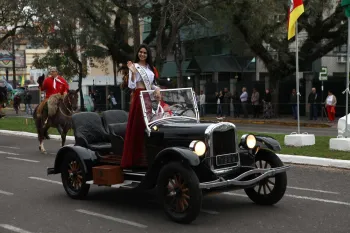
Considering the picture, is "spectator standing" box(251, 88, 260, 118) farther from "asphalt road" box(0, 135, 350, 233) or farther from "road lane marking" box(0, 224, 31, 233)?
"road lane marking" box(0, 224, 31, 233)

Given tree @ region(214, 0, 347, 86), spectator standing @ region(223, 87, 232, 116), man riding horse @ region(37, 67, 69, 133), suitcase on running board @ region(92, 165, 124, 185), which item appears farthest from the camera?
spectator standing @ region(223, 87, 232, 116)

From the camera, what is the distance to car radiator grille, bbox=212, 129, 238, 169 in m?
7.19

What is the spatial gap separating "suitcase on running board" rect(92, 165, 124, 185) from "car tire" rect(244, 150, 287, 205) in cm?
193

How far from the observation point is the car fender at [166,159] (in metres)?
6.67

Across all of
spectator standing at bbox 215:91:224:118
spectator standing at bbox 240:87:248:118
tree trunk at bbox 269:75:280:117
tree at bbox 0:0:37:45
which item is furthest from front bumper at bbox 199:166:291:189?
spectator standing at bbox 215:91:224:118

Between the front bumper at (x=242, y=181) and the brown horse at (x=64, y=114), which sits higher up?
the brown horse at (x=64, y=114)

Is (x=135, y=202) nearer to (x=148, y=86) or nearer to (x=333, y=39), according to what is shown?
(x=148, y=86)

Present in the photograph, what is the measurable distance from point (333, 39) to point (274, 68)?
3.72 m

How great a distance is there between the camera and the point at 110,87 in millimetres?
47219

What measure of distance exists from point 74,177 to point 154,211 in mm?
1686

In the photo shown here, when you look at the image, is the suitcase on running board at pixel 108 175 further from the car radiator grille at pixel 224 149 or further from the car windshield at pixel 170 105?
the car radiator grille at pixel 224 149

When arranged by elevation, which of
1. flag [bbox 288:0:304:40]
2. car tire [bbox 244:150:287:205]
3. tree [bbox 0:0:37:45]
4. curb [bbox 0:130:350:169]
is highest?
tree [bbox 0:0:37:45]

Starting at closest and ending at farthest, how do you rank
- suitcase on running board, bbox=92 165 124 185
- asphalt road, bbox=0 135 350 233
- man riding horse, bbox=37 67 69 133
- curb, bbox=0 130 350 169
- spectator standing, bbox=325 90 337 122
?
asphalt road, bbox=0 135 350 233 < suitcase on running board, bbox=92 165 124 185 < curb, bbox=0 130 350 169 < man riding horse, bbox=37 67 69 133 < spectator standing, bbox=325 90 337 122

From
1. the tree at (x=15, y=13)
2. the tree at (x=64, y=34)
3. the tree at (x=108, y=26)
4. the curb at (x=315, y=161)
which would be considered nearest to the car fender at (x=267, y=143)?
the curb at (x=315, y=161)
